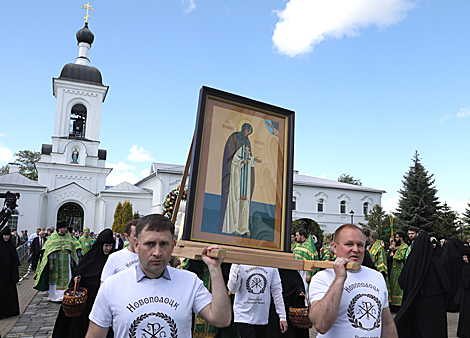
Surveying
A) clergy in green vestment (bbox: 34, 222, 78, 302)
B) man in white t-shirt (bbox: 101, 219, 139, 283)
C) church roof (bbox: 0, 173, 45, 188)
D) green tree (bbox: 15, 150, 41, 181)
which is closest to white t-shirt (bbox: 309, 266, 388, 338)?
man in white t-shirt (bbox: 101, 219, 139, 283)

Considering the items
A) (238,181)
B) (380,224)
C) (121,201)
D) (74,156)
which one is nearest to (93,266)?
(238,181)

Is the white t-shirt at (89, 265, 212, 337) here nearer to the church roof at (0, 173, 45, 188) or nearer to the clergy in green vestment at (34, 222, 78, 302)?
the clergy in green vestment at (34, 222, 78, 302)

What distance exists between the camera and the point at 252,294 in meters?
4.99

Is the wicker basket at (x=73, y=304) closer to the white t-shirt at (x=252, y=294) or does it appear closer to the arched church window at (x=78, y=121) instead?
the white t-shirt at (x=252, y=294)

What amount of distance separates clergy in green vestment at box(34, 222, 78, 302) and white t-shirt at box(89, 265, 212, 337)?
9.49 metres

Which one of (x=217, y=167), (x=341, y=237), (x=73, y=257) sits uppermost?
(x=217, y=167)

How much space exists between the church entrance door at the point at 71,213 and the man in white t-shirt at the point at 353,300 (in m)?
39.2

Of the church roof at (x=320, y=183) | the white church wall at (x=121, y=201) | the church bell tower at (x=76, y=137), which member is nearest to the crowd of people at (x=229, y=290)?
the white church wall at (x=121, y=201)

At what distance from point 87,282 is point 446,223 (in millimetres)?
35135

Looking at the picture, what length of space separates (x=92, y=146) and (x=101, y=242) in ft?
121

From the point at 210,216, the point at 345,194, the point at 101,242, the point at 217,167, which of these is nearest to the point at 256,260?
the point at 210,216

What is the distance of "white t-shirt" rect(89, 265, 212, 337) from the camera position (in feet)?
7.71

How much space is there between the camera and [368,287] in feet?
9.82

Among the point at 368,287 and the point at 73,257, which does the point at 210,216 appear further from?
the point at 73,257
